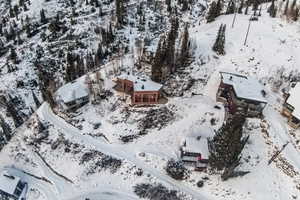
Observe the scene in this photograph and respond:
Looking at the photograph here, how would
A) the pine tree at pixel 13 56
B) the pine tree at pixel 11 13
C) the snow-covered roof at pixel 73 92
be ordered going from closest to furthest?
1. the snow-covered roof at pixel 73 92
2. the pine tree at pixel 13 56
3. the pine tree at pixel 11 13

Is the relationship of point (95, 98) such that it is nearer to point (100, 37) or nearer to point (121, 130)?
point (121, 130)

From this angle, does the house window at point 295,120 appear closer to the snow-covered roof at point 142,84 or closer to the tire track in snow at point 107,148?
the tire track in snow at point 107,148

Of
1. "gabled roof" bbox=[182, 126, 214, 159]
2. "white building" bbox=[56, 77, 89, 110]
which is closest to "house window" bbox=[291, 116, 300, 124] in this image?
"gabled roof" bbox=[182, 126, 214, 159]

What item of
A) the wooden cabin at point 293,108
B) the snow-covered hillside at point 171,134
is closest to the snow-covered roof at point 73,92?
the snow-covered hillside at point 171,134

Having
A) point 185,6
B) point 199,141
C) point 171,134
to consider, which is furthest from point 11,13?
point 199,141

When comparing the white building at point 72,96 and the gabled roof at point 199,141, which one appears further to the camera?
the white building at point 72,96
